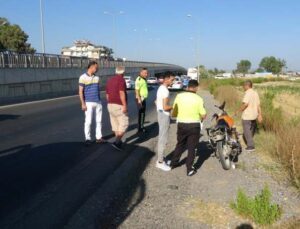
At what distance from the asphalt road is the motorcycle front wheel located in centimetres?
201

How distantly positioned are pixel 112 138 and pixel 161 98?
3.78 m

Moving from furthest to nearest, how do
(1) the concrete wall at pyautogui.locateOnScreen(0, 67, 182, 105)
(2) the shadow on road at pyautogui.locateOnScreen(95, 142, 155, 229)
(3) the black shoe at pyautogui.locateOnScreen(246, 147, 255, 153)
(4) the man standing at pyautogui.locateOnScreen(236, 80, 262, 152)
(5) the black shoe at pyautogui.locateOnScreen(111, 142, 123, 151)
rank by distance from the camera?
(1) the concrete wall at pyautogui.locateOnScreen(0, 67, 182, 105), (4) the man standing at pyautogui.locateOnScreen(236, 80, 262, 152), (3) the black shoe at pyautogui.locateOnScreen(246, 147, 255, 153), (5) the black shoe at pyautogui.locateOnScreen(111, 142, 123, 151), (2) the shadow on road at pyautogui.locateOnScreen(95, 142, 155, 229)

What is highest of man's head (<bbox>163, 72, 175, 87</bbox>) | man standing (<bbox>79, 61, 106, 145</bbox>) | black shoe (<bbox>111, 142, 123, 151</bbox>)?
man's head (<bbox>163, 72, 175, 87</bbox>)

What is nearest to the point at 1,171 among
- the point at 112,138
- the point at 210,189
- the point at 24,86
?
the point at 210,189

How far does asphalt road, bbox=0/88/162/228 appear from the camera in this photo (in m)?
5.64

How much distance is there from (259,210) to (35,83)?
2537 centimetres

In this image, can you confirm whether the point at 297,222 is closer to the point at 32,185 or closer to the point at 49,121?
the point at 32,185

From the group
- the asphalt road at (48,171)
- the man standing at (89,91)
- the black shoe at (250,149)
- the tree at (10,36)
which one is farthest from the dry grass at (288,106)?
the tree at (10,36)

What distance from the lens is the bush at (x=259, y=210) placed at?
5.49m

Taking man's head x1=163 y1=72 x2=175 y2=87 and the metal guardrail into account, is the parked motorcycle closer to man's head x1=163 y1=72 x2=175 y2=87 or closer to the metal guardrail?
man's head x1=163 y1=72 x2=175 y2=87

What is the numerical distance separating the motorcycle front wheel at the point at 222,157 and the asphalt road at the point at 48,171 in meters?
2.01

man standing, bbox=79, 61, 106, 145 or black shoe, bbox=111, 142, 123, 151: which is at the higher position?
man standing, bbox=79, 61, 106, 145

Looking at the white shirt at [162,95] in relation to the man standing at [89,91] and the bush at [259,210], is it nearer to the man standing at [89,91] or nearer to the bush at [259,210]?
the man standing at [89,91]

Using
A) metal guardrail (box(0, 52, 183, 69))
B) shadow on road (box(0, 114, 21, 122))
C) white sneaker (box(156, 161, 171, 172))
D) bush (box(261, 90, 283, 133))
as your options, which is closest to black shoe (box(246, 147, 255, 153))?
white sneaker (box(156, 161, 171, 172))
